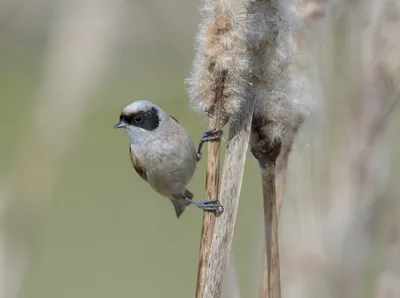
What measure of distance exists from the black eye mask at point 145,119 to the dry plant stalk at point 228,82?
21.7 inches

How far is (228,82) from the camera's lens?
1098 mm

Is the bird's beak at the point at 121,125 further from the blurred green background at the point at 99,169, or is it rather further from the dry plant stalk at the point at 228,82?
the dry plant stalk at the point at 228,82

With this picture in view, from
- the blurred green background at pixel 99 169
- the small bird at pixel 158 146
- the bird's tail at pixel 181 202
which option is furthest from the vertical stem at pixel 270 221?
the bird's tail at pixel 181 202

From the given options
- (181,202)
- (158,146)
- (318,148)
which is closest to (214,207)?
(318,148)

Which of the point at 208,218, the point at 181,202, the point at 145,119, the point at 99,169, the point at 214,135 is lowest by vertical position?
the point at 208,218

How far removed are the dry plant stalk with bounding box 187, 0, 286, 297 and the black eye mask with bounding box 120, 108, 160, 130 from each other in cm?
55

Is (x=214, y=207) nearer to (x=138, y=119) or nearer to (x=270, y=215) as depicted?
(x=270, y=215)

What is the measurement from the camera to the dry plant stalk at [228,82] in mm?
1064

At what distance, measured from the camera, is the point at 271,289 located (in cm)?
113

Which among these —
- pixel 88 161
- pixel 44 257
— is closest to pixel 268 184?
pixel 44 257

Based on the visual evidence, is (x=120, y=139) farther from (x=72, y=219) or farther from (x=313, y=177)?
(x=313, y=177)

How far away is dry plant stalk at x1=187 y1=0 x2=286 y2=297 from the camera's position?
106cm

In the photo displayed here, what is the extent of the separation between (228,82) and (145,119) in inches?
23.7

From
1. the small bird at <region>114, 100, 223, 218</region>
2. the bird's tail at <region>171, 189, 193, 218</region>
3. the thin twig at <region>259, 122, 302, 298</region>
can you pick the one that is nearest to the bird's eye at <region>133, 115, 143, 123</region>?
the small bird at <region>114, 100, 223, 218</region>
